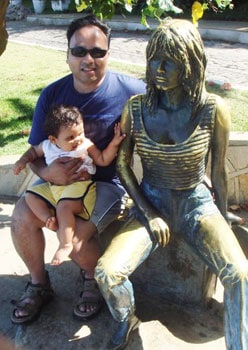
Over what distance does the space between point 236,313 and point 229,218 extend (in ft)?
2.03

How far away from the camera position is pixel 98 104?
9.32 ft

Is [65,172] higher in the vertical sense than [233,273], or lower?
higher

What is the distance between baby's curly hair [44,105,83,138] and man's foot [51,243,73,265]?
1.93 ft

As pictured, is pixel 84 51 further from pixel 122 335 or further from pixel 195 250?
pixel 122 335

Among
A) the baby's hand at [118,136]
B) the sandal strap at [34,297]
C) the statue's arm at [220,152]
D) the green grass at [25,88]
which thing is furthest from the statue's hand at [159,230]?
the green grass at [25,88]

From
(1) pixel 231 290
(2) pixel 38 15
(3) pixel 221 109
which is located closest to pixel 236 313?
(1) pixel 231 290

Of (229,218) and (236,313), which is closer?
(236,313)

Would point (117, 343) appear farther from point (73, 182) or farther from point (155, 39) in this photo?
point (155, 39)

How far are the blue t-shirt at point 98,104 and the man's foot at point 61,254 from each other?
1.70ft

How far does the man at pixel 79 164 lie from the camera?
2725 millimetres

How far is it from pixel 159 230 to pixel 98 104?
84cm

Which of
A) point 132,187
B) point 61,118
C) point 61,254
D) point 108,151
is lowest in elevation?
point 61,254

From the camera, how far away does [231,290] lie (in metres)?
2.18

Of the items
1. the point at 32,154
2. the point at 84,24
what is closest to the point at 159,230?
the point at 32,154
